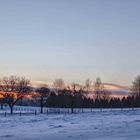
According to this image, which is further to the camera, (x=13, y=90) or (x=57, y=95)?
(x=57, y=95)

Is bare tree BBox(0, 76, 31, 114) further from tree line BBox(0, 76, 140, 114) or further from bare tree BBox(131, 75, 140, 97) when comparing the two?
bare tree BBox(131, 75, 140, 97)

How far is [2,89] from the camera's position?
9400cm

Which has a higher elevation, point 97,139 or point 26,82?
point 26,82

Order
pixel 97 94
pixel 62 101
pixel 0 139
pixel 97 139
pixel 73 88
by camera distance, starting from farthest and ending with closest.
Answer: pixel 97 94 < pixel 62 101 < pixel 73 88 < pixel 0 139 < pixel 97 139

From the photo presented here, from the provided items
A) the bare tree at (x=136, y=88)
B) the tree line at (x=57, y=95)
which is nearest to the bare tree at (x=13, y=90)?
the tree line at (x=57, y=95)

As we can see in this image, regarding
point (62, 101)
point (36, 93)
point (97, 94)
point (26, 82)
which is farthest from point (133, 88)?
point (26, 82)

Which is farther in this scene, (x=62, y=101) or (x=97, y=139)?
(x=62, y=101)

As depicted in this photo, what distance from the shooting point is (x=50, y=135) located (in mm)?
24438

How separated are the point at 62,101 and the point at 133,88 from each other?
28299mm

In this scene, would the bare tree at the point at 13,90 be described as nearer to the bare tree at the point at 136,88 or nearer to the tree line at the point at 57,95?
the tree line at the point at 57,95

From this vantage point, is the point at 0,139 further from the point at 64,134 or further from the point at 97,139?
the point at 97,139

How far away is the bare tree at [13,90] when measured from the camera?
88.6 m

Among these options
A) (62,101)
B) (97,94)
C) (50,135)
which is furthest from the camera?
(97,94)

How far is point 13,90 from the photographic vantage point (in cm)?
9094
